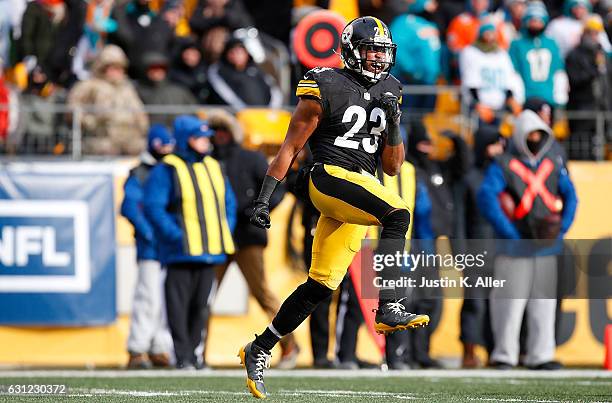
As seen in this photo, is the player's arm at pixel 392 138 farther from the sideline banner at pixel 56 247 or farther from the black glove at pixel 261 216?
the sideline banner at pixel 56 247

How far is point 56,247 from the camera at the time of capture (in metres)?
13.2

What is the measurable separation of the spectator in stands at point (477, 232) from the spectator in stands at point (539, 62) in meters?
1.62

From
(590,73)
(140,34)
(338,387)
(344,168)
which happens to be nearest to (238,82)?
(140,34)

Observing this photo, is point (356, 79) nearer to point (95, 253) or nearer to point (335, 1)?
point (95, 253)

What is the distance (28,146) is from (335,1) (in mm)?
3967

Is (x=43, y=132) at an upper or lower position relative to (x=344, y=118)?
lower

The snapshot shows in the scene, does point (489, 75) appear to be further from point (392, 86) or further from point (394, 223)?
point (394, 223)

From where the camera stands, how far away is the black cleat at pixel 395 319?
26.7 ft

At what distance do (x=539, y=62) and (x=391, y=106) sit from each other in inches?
277

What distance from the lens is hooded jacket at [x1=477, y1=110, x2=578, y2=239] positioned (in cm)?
1262

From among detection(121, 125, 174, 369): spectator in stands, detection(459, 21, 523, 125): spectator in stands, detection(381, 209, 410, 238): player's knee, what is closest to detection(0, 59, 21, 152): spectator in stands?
detection(121, 125, 174, 369): spectator in stands

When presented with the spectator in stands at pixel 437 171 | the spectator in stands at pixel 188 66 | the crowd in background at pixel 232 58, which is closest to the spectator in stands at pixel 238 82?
the crowd in background at pixel 232 58

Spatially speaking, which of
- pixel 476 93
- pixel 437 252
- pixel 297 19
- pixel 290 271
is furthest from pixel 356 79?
pixel 297 19

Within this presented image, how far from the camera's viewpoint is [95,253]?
43.6ft
